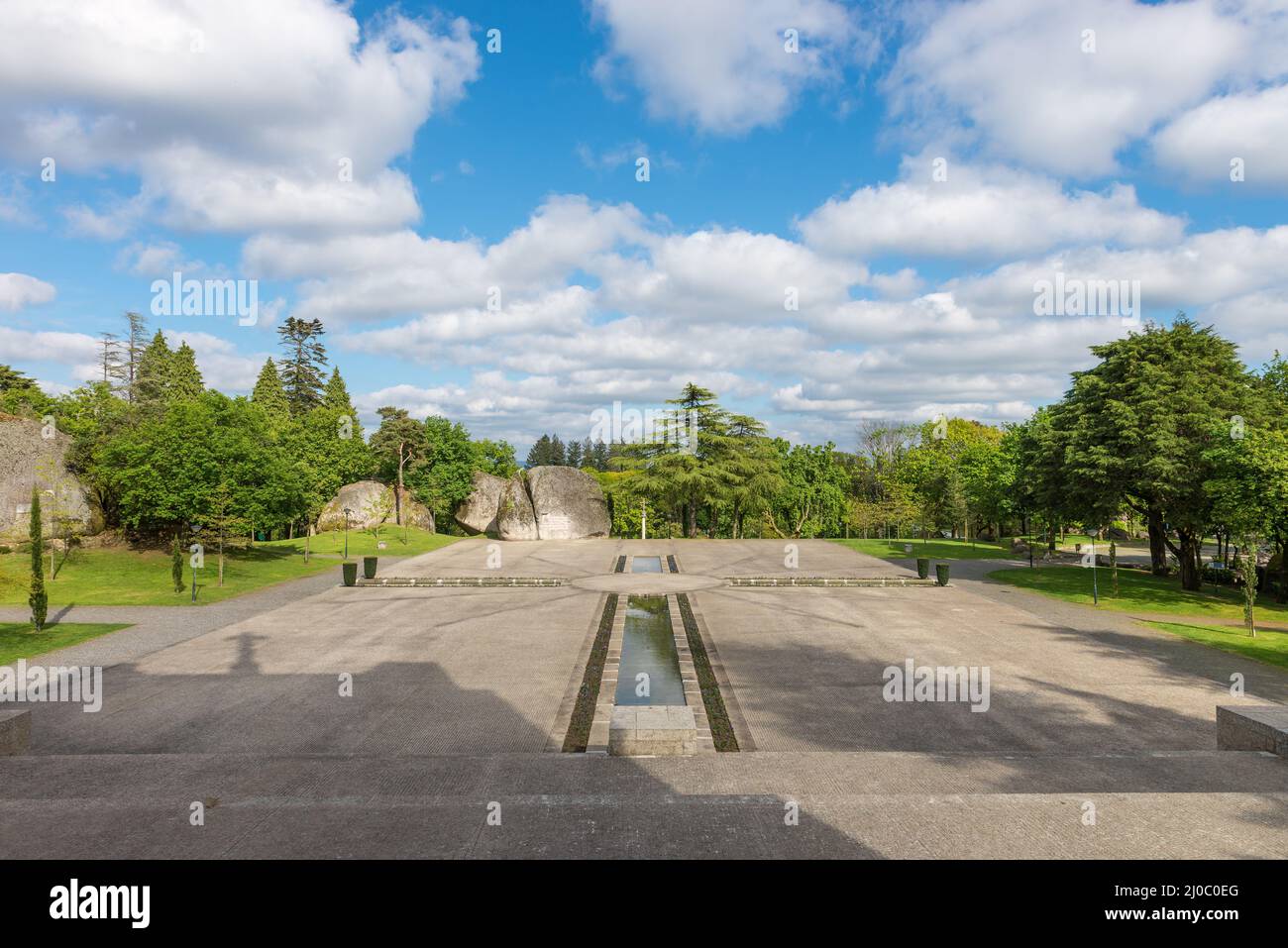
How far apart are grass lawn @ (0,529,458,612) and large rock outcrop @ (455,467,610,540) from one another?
896 centimetres

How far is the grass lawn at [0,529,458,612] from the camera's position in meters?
23.8

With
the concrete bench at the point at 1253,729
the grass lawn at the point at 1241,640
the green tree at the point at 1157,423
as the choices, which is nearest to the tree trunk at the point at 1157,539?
the green tree at the point at 1157,423

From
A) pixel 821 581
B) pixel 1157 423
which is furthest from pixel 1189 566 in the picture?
pixel 821 581

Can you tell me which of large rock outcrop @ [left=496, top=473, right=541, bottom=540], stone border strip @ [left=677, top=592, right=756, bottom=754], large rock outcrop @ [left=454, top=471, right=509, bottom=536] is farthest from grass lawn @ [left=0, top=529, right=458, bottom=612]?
stone border strip @ [left=677, top=592, right=756, bottom=754]

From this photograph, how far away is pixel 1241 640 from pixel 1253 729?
1246cm

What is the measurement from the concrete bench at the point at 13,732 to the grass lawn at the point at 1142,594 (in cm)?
2810

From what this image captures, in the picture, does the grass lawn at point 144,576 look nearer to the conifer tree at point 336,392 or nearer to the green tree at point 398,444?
the green tree at point 398,444

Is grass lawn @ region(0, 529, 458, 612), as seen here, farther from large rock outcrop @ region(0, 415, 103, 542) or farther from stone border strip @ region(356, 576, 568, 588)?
stone border strip @ region(356, 576, 568, 588)

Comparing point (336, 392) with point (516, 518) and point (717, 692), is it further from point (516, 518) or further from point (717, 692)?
point (717, 692)

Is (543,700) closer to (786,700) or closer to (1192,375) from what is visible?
(786,700)

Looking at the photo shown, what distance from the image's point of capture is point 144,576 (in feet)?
92.0

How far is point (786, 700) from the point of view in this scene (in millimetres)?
13055
